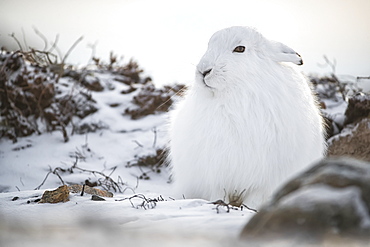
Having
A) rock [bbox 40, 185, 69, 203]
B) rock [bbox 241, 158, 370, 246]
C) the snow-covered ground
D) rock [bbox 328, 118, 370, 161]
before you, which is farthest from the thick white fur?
rock [bbox 241, 158, 370, 246]

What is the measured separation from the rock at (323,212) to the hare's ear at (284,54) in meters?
1.92

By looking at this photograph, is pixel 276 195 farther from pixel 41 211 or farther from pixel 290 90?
pixel 290 90

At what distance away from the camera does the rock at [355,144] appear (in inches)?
171

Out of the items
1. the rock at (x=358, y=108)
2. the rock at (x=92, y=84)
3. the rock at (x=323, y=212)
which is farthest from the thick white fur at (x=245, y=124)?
the rock at (x=92, y=84)

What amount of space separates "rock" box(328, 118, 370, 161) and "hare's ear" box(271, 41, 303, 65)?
1632 millimetres

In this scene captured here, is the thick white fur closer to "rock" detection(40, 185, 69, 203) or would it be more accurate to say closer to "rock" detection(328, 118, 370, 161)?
"rock" detection(40, 185, 69, 203)

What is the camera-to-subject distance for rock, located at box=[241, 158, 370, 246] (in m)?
1.10

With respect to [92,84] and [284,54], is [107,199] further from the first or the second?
[92,84]

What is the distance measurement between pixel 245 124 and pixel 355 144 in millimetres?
2038

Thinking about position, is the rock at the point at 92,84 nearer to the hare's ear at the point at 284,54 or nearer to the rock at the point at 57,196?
the hare's ear at the point at 284,54

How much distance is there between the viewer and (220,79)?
2.90 m

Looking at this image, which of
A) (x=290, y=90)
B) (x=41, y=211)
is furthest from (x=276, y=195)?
(x=290, y=90)

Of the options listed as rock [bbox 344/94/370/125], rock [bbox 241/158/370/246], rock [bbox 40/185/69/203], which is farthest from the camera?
rock [bbox 344/94/370/125]

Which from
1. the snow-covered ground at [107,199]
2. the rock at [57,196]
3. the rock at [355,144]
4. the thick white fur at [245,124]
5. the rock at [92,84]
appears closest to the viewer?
the snow-covered ground at [107,199]
